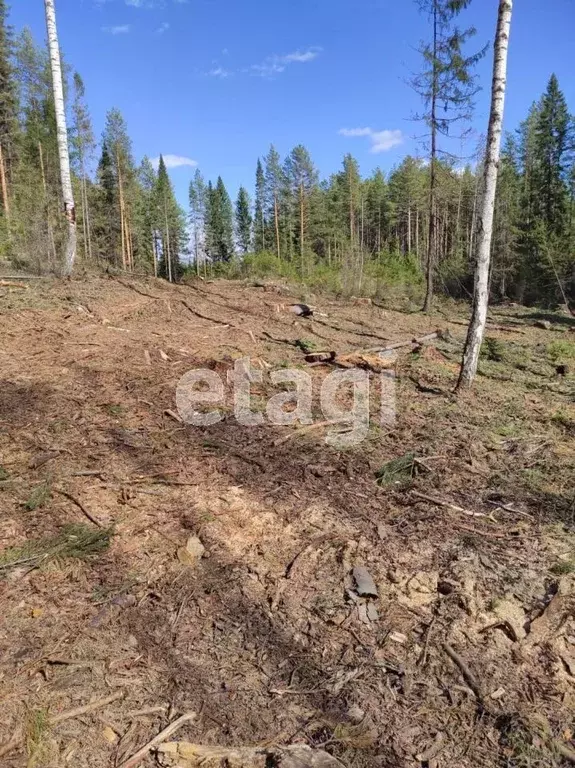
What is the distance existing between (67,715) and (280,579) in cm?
136

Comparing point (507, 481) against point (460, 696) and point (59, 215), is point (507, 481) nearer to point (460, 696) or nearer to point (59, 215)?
point (460, 696)

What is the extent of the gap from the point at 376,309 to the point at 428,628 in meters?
11.8

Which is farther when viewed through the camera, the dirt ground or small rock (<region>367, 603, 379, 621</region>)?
small rock (<region>367, 603, 379, 621</region>)

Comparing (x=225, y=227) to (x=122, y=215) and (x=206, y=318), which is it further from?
(x=206, y=318)

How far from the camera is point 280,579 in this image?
9.76 feet

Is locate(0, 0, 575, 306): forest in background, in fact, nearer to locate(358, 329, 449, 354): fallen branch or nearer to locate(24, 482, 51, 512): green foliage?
locate(358, 329, 449, 354): fallen branch

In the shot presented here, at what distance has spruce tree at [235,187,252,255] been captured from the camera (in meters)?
64.7

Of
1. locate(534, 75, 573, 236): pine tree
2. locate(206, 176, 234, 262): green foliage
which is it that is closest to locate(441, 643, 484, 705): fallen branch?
locate(534, 75, 573, 236): pine tree

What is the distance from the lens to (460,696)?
2234mm

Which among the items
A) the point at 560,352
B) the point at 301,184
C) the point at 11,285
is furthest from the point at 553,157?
the point at 11,285

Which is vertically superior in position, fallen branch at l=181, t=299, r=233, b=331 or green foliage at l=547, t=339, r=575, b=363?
fallen branch at l=181, t=299, r=233, b=331

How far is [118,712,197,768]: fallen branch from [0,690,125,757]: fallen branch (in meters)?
0.27

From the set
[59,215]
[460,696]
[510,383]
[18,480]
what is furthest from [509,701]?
[59,215]

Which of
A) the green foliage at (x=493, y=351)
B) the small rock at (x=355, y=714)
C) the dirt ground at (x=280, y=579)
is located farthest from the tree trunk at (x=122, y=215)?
the small rock at (x=355, y=714)
